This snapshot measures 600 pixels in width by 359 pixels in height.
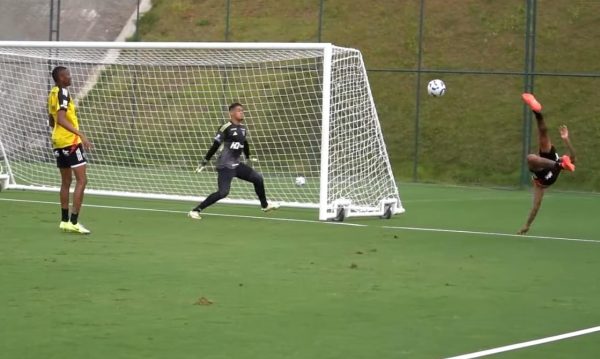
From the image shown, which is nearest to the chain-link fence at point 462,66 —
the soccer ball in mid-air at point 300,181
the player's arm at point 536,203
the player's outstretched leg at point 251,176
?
the soccer ball in mid-air at point 300,181

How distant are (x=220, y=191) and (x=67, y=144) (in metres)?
3.30

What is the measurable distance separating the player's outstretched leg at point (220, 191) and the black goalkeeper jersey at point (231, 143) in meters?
0.10

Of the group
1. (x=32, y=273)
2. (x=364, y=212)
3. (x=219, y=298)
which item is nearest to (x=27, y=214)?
(x=364, y=212)

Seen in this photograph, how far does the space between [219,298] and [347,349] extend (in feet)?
7.32

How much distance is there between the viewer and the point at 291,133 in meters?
28.3

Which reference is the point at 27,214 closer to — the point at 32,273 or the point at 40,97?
the point at 32,273

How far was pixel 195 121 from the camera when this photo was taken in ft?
100

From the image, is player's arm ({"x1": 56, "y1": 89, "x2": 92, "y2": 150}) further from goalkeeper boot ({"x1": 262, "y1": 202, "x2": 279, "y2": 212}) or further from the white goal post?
goalkeeper boot ({"x1": 262, "y1": 202, "x2": 279, "y2": 212})

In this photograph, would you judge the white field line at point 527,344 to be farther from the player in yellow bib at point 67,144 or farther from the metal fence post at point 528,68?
the metal fence post at point 528,68

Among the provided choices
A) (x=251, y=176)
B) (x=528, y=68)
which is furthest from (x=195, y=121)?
(x=251, y=176)

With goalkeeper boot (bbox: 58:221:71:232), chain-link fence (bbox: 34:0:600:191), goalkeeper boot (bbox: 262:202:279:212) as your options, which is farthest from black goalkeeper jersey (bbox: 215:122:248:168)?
chain-link fence (bbox: 34:0:600:191)

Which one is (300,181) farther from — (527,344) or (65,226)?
(527,344)

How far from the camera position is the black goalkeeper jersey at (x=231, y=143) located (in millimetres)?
17703

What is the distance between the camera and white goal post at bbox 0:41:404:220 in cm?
1914
